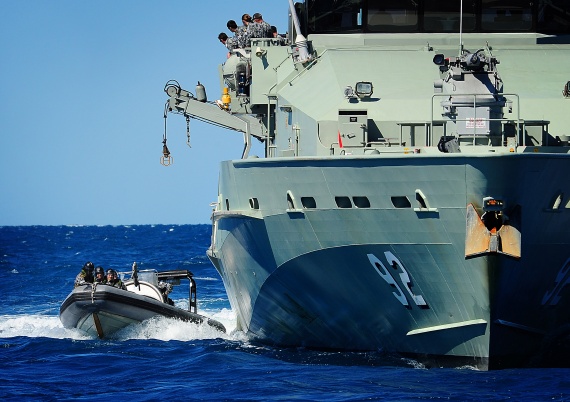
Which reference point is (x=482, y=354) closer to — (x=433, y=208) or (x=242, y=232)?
(x=433, y=208)

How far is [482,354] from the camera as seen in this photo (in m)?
15.7

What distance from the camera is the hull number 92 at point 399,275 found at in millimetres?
15797

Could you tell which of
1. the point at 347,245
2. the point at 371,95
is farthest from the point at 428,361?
the point at 371,95

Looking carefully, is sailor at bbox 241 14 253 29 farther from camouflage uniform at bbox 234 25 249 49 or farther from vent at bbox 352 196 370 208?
vent at bbox 352 196 370 208

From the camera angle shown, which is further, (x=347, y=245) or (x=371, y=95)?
(x=371, y=95)

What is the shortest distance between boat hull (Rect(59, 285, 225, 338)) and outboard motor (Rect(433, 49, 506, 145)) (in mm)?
8189

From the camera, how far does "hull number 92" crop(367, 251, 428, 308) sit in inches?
622

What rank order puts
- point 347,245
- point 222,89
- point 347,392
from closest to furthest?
point 347,392
point 347,245
point 222,89

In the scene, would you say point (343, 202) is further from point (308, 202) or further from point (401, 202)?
point (401, 202)

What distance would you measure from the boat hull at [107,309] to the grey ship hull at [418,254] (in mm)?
5001

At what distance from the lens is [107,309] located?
22.1 m

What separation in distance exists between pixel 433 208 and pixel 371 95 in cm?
286

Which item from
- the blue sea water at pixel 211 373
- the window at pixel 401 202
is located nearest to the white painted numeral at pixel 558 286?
the blue sea water at pixel 211 373

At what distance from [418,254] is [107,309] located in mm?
8282
